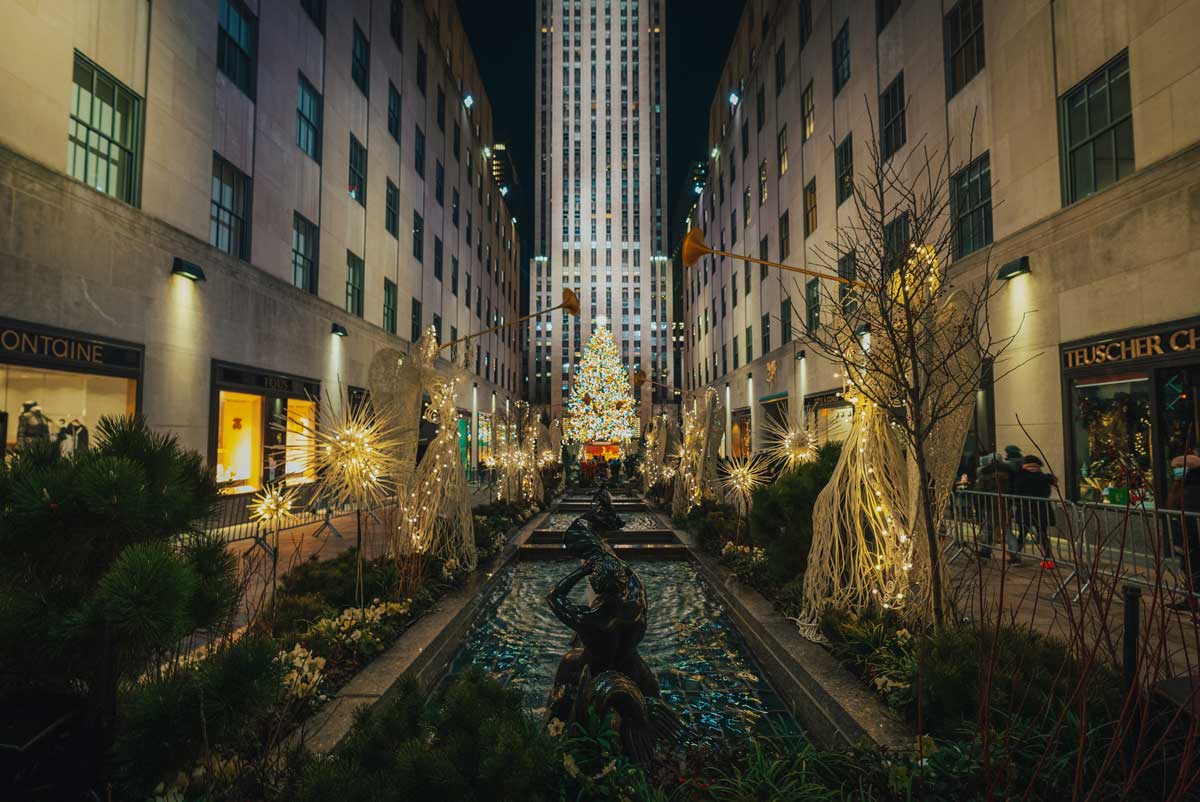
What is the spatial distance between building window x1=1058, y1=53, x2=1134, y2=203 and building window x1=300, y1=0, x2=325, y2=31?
788 inches

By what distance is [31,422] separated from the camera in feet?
30.9

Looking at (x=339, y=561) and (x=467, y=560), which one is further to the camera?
(x=467, y=560)

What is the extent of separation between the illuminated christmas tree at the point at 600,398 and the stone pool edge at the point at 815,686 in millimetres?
45706

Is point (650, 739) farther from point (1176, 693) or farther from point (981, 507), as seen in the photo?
point (981, 507)

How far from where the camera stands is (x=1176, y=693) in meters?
3.07

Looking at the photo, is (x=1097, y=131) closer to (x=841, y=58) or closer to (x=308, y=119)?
(x=841, y=58)

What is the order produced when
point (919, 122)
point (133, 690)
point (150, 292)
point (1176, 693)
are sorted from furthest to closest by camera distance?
1. point (919, 122)
2. point (150, 292)
3. point (1176, 693)
4. point (133, 690)

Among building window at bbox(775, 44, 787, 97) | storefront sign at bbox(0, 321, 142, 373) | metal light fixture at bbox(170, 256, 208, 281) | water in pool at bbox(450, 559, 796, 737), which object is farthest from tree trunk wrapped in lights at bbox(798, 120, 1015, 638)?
building window at bbox(775, 44, 787, 97)

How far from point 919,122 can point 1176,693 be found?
1798 cm

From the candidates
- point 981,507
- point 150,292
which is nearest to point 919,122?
point 981,507

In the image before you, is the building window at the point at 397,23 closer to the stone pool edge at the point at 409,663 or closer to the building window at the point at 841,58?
the building window at the point at 841,58

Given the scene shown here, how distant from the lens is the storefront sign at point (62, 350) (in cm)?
891

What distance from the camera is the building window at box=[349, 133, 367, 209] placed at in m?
Result: 21.2

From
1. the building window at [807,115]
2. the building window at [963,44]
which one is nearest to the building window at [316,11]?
the building window at [963,44]
